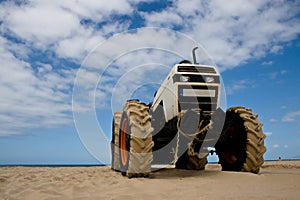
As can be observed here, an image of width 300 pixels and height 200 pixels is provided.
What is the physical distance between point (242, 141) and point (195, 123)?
1.55 m

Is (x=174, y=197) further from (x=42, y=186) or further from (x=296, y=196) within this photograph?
(x=42, y=186)

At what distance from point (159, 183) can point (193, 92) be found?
262 cm

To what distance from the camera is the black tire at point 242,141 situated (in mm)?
7848

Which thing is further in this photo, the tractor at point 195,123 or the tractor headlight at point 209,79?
the tractor headlight at point 209,79

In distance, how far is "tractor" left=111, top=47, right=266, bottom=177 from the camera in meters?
7.39

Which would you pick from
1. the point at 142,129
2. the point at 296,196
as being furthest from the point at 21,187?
the point at 296,196

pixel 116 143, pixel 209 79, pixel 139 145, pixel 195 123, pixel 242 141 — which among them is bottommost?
pixel 139 145

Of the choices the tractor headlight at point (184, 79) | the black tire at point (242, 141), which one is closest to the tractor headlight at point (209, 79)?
the tractor headlight at point (184, 79)

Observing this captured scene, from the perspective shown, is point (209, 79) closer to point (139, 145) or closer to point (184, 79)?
point (184, 79)

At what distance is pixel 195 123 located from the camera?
7562 mm

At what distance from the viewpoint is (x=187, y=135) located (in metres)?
7.68

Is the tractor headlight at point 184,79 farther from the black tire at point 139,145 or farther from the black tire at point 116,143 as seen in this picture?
the black tire at point 116,143

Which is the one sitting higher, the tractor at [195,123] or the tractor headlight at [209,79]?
the tractor headlight at [209,79]

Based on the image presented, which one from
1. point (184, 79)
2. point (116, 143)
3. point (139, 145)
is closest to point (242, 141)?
point (184, 79)
